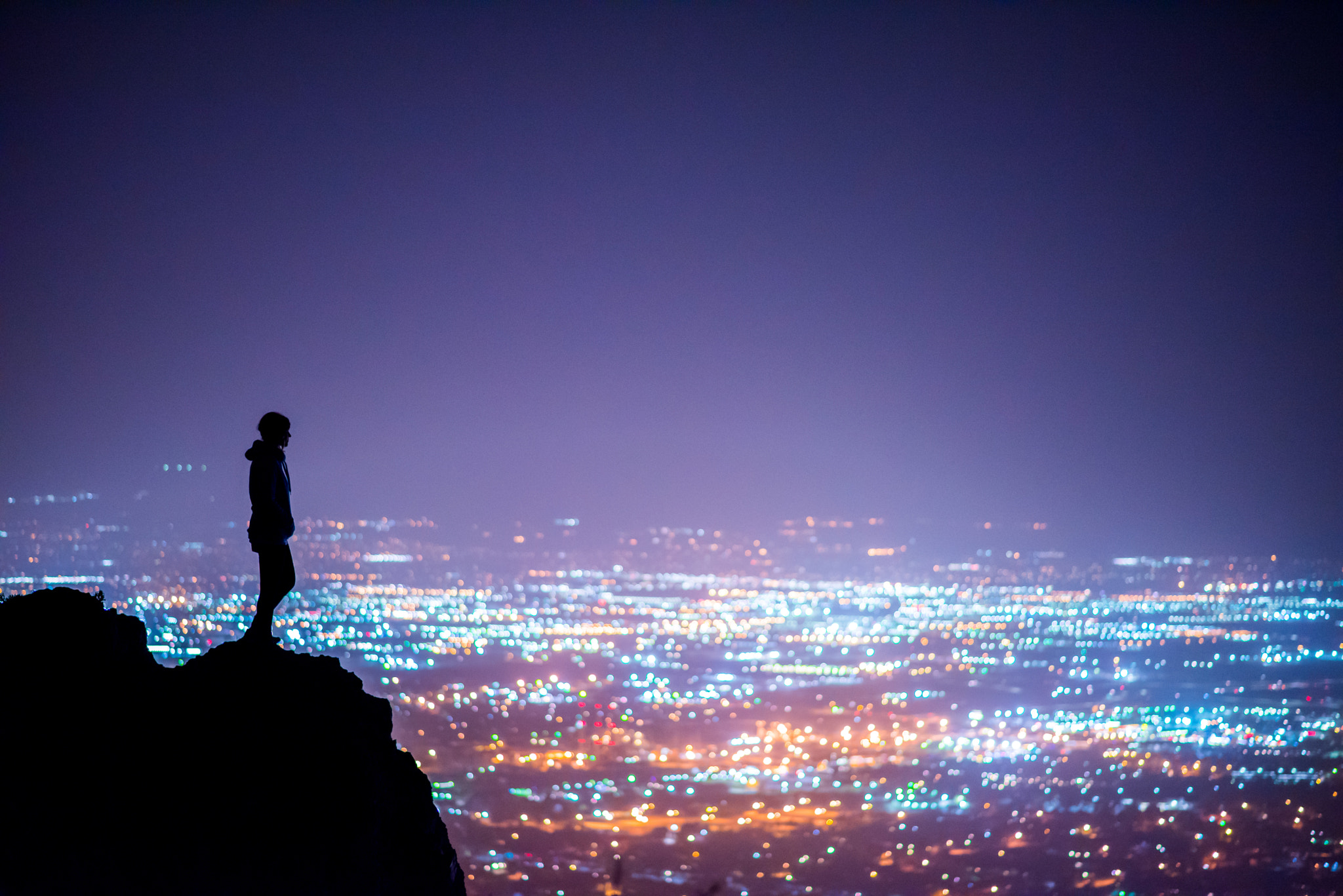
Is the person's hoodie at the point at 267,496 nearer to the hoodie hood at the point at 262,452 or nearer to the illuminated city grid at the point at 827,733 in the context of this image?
the hoodie hood at the point at 262,452

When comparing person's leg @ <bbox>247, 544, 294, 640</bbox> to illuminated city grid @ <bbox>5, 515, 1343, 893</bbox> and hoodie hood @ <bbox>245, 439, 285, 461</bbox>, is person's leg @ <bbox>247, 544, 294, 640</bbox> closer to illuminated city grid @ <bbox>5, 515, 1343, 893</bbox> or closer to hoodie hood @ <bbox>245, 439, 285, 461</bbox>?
hoodie hood @ <bbox>245, 439, 285, 461</bbox>

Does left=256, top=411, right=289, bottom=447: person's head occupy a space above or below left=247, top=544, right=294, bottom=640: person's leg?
above

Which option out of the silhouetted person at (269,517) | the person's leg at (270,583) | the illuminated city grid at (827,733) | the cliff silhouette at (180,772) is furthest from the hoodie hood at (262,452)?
the illuminated city grid at (827,733)

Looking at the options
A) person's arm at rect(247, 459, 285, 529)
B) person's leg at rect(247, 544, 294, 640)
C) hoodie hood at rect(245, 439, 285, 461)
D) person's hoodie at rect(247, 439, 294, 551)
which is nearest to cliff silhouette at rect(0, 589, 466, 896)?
person's leg at rect(247, 544, 294, 640)

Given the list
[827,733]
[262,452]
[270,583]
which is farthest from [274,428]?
[827,733]

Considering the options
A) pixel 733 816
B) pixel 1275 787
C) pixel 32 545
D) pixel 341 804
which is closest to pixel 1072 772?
pixel 1275 787

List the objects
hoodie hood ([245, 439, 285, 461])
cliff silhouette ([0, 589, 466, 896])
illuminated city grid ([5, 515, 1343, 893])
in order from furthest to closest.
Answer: illuminated city grid ([5, 515, 1343, 893]) < hoodie hood ([245, 439, 285, 461]) < cliff silhouette ([0, 589, 466, 896])

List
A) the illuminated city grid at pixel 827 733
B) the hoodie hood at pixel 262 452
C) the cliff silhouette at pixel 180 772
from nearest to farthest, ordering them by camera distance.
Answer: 1. the cliff silhouette at pixel 180 772
2. the hoodie hood at pixel 262 452
3. the illuminated city grid at pixel 827 733

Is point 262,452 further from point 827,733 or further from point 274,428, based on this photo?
point 827,733
